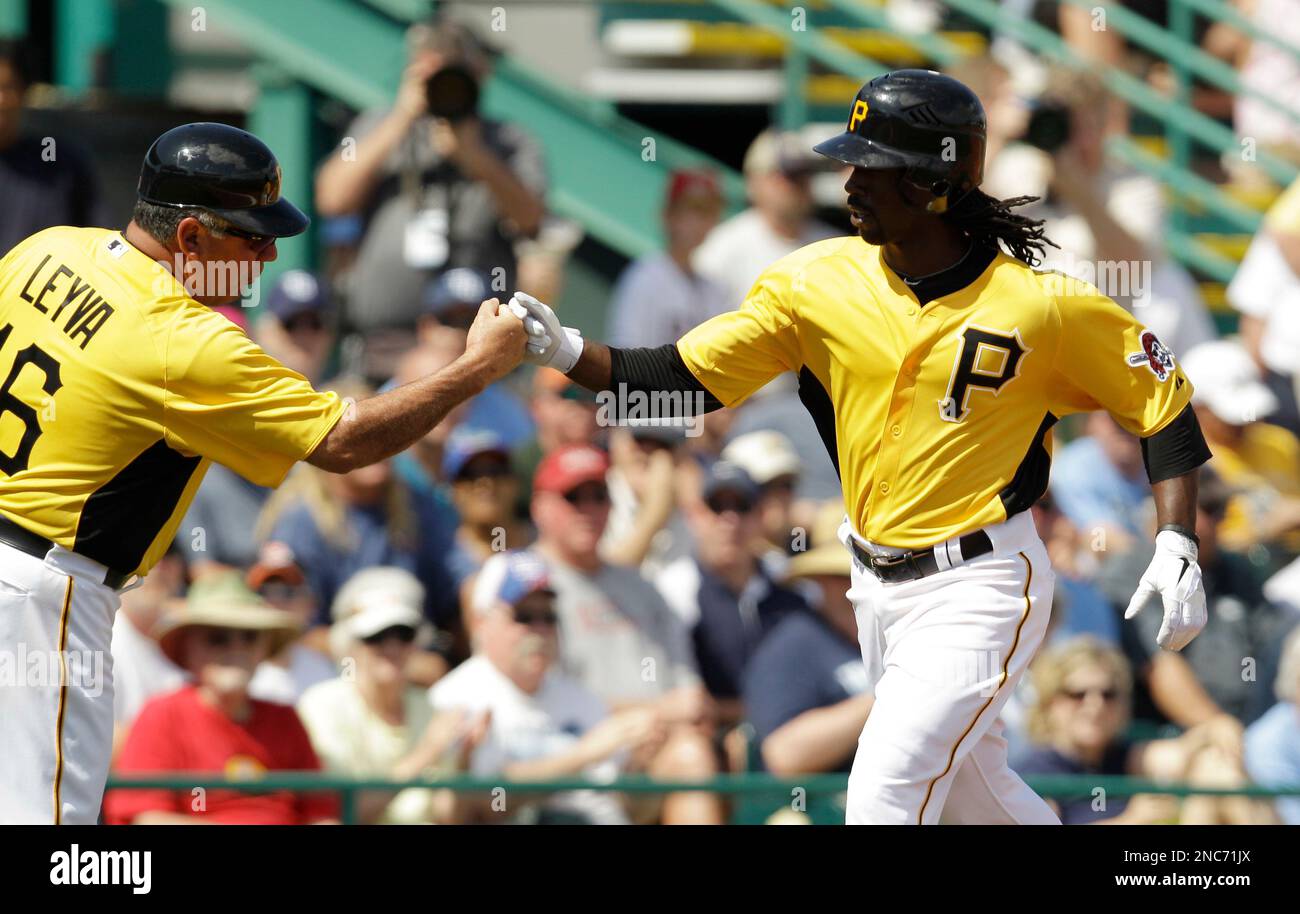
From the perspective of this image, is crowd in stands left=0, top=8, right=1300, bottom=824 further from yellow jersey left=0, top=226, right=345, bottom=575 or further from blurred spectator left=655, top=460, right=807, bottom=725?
yellow jersey left=0, top=226, right=345, bottom=575

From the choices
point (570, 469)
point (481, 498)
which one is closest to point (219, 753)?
point (481, 498)

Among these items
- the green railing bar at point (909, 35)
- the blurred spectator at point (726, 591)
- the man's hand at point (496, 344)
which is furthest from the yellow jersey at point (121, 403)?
the green railing bar at point (909, 35)

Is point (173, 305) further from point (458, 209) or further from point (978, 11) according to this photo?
point (978, 11)

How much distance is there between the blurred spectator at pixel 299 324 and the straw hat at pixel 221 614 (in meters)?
1.22

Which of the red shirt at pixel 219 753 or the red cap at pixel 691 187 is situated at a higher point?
the red cap at pixel 691 187

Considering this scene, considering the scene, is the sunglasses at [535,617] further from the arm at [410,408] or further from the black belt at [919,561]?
the black belt at [919,561]

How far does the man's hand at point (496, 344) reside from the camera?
17.6ft

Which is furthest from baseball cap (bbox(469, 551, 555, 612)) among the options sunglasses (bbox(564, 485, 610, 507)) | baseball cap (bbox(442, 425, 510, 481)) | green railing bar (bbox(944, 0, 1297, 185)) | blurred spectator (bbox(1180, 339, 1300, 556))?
green railing bar (bbox(944, 0, 1297, 185))

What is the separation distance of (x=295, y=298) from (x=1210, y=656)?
3910 mm

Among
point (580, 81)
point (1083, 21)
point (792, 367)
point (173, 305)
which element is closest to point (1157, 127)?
point (1083, 21)

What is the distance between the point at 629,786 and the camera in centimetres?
687

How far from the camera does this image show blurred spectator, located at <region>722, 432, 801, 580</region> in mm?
8125

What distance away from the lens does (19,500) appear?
5062 mm

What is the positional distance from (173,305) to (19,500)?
0.61m
